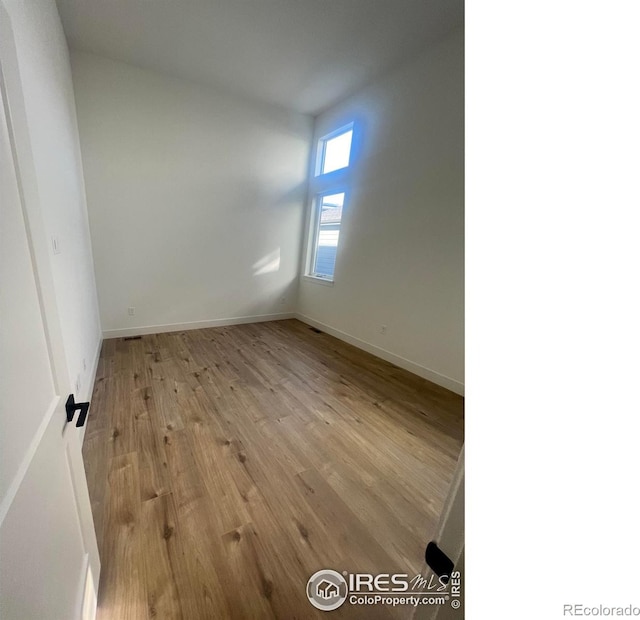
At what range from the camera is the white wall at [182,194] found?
10.3 ft

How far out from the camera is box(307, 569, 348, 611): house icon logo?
107 centimetres

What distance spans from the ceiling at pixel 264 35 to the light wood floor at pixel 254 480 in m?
3.27

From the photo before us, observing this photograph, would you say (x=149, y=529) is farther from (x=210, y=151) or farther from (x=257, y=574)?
(x=210, y=151)

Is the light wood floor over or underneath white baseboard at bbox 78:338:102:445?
underneath

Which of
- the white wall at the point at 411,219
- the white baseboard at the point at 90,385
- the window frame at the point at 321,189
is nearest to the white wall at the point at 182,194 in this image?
the window frame at the point at 321,189

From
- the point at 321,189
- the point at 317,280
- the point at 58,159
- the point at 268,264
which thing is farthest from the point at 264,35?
the point at 317,280

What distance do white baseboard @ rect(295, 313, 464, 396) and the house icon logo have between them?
198 centimetres

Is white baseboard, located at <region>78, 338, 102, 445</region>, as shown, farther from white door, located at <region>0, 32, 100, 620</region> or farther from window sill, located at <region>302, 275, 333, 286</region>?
window sill, located at <region>302, 275, 333, 286</region>

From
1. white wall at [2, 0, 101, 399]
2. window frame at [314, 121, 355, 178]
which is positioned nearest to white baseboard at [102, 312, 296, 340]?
white wall at [2, 0, 101, 399]

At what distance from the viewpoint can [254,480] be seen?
61.5 inches
